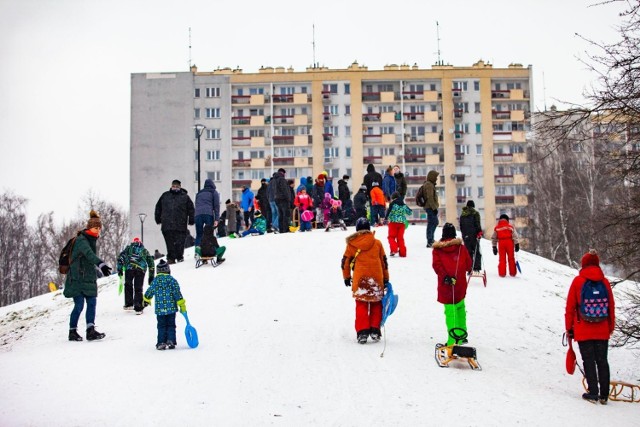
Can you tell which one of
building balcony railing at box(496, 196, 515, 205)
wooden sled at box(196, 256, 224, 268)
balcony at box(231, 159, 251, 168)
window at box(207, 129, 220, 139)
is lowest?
wooden sled at box(196, 256, 224, 268)

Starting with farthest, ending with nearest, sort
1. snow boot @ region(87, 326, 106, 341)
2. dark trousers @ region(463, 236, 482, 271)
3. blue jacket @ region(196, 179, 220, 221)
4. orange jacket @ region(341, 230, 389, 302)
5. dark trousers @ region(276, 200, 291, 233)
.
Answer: dark trousers @ region(276, 200, 291, 233), blue jacket @ region(196, 179, 220, 221), dark trousers @ region(463, 236, 482, 271), snow boot @ region(87, 326, 106, 341), orange jacket @ region(341, 230, 389, 302)

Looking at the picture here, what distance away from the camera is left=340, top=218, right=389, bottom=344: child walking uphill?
32.6 ft

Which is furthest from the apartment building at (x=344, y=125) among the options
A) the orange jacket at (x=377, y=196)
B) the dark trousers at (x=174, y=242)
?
the dark trousers at (x=174, y=242)

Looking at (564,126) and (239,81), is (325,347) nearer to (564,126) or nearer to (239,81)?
(564,126)

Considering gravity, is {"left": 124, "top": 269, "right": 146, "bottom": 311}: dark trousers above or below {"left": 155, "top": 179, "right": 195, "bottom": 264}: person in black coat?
below

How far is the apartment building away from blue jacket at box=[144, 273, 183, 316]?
59.4 m

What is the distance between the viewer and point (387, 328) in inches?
444

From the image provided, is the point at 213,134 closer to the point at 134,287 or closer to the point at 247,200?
the point at 247,200

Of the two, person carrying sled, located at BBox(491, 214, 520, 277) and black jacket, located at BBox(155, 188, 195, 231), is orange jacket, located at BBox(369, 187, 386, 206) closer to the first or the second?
person carrying sled, located at BBox(491, 214, 520, 277)

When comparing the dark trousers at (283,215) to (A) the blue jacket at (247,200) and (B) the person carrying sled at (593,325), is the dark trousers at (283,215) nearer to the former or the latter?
(A) the blue jacket at (247,200)

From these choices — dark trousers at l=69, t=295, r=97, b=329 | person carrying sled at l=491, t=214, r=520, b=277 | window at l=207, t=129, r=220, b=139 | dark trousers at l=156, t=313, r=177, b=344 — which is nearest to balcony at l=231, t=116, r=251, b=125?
window at l=207, t=129, r=220, b=139

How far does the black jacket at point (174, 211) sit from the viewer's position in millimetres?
17406

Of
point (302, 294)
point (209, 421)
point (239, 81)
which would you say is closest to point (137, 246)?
point (302, 294)

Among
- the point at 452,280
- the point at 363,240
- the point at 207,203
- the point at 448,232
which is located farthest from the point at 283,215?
the point at 452,280
